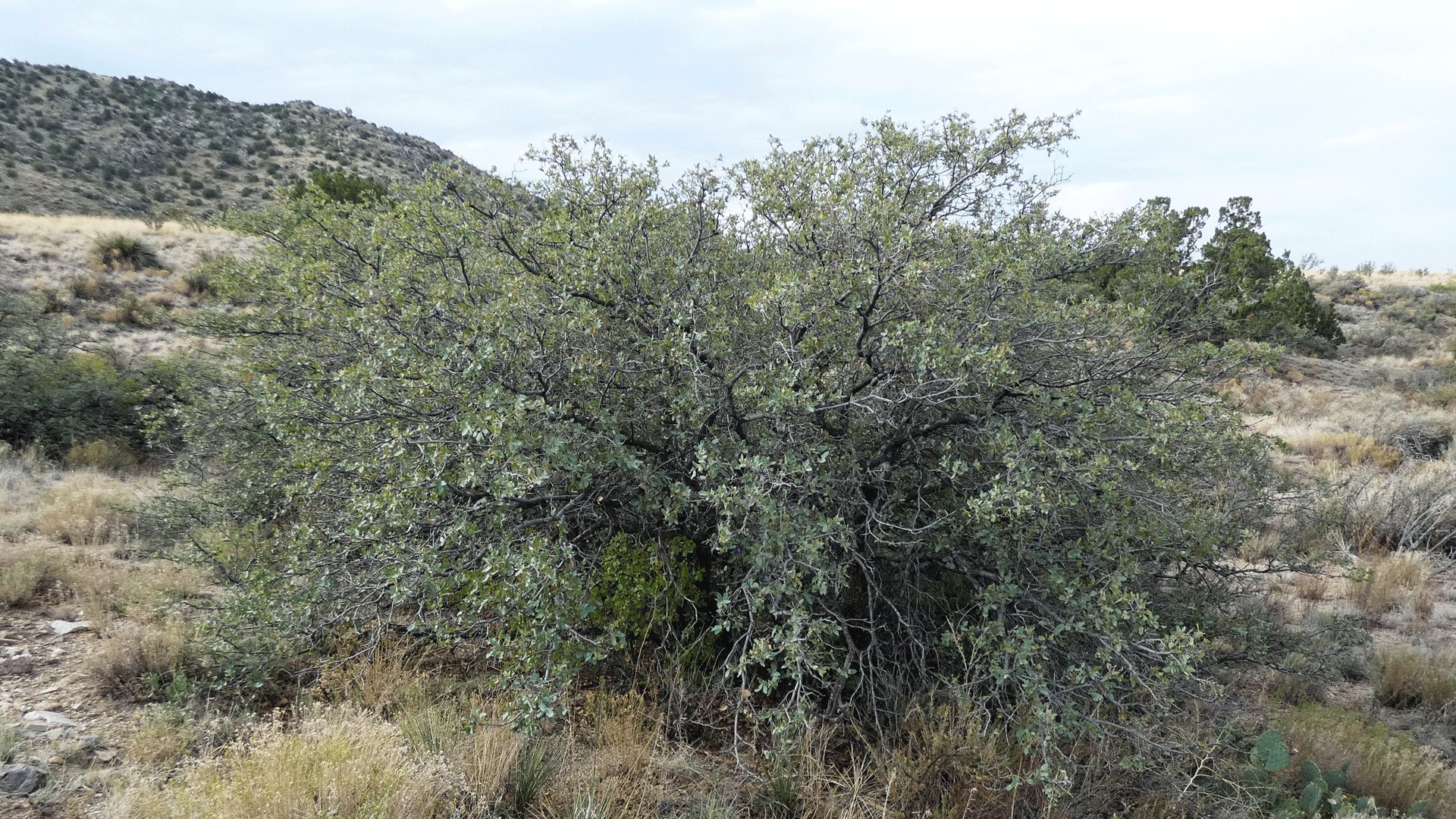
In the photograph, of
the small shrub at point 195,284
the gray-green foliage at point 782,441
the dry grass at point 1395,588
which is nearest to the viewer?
→ the gray-green foliage at point 782,441

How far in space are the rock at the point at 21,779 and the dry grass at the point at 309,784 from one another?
51cm

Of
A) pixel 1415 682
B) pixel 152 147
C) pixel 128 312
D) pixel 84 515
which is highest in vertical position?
pixel 152 147

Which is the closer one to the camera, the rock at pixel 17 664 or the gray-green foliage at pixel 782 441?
the gray-green foliage at pixel 782 441

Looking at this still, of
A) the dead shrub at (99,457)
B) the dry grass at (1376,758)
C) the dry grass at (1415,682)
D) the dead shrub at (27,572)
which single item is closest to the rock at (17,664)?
the dead shrub at (27,572)

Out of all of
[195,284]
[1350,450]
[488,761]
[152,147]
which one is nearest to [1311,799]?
[488,761]

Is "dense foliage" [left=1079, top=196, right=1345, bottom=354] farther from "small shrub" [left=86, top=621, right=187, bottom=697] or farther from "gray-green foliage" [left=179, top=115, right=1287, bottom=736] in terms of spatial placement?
"small shrub" [left=86, top=621, right=187, bottom=697]

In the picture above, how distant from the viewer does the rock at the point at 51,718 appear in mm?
4062

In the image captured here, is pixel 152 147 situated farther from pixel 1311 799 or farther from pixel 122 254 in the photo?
pixel 1311 799

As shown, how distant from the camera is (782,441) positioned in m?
3.99

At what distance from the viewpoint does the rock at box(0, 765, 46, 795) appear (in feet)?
11.2

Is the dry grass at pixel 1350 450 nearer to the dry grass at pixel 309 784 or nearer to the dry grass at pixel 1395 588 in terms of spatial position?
the dry grass at pixel 1395 588

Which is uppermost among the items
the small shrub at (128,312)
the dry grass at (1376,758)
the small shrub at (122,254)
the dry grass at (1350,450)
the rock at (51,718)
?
the small shrub at (122,254)

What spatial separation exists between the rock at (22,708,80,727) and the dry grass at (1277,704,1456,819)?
7.01 m

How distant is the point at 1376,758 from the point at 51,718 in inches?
298
